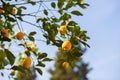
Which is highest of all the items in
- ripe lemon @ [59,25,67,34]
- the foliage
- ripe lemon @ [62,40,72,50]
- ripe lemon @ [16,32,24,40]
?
the foliage

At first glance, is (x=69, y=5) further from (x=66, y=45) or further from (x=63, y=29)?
(x=66, y=45)

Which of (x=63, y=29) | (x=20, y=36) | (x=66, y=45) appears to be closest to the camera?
(x=66, y=45)

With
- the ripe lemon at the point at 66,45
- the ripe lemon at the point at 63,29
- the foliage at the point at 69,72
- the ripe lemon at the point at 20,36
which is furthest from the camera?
the foliage at the point at 69,72

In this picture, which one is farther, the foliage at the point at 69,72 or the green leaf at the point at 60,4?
the foliage at the point at 69,72

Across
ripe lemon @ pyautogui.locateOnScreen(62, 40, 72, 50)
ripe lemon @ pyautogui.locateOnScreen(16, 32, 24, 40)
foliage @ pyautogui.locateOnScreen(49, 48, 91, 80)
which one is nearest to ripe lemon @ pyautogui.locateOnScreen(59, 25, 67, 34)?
ripe lemon @ pyautogui.locateOnScreen(62, 40, 72, 50)

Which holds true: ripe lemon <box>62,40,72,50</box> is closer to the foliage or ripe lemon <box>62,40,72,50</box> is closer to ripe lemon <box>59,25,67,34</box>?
ripe lemon <box>59,25,67,34</box>

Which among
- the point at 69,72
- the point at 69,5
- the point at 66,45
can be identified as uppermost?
the point at 69,72

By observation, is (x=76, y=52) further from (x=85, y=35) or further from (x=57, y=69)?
(x=57, y=69)

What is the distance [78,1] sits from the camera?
298cm

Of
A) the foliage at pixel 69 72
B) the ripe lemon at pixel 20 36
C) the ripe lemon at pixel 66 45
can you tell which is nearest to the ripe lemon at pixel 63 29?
the ripe lemon at pixel 66 45

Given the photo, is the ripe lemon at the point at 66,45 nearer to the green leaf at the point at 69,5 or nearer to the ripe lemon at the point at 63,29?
the ripe lemon at the point at 63,29

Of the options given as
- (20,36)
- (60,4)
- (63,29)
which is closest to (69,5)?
(60,4)

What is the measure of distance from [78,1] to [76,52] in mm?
572

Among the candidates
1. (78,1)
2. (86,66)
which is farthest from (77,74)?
(78,1)
